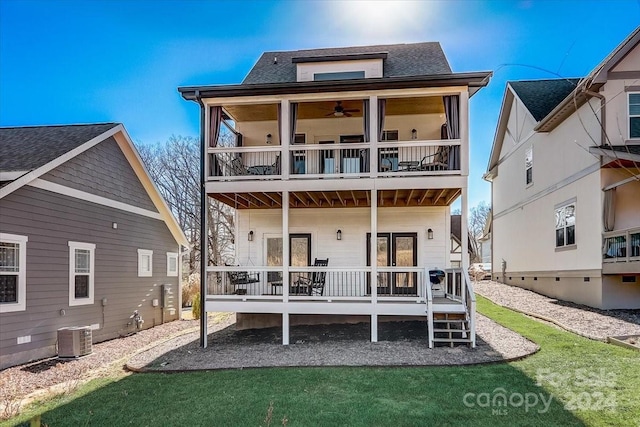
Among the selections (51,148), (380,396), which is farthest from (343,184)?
(51,148)

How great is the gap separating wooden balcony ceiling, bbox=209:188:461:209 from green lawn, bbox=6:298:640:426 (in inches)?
172

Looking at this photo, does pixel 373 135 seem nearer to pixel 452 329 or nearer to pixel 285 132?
pixel 285 132

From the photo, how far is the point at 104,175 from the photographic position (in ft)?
38.4

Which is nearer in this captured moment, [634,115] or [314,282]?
[314,282]

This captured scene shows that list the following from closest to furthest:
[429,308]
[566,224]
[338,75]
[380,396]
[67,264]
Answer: [380,396], [429,308], [67,264], [338,75], [566,224]

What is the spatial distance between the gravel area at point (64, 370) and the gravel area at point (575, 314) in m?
9.76

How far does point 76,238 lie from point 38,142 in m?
2.79

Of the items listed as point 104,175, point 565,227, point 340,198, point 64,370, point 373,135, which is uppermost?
point 373,135

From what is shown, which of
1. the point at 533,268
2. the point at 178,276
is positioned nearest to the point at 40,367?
the point at 178,276

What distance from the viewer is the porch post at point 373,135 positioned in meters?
9.76

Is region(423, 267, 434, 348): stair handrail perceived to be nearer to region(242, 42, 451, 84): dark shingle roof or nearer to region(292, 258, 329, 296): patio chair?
region(292, 258, 329, 296): patio chair

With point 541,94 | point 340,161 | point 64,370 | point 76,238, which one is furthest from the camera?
point 541,94

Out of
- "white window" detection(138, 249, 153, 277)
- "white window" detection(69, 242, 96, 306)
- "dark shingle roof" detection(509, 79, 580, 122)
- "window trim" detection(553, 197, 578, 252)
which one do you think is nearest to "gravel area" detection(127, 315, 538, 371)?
"white window" detection(69, 242, 96, 306)

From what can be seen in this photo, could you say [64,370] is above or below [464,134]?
below
